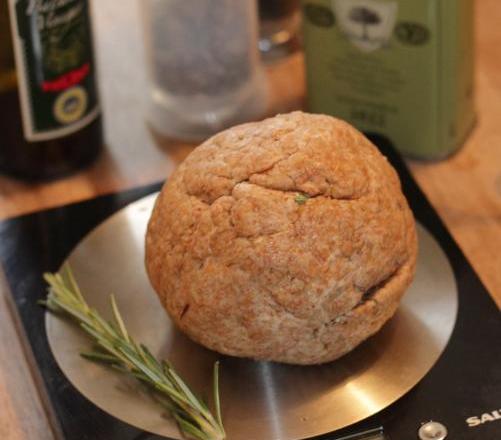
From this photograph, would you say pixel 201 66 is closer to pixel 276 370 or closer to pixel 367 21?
pixel 367 21

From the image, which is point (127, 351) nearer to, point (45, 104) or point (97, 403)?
point (97, 403)

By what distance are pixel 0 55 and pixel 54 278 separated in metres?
0.33

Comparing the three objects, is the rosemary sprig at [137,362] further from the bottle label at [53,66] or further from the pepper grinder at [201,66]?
the pepper grinder at [201,66]

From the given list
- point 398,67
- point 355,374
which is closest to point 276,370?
point 355,374

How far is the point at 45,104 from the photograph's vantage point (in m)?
1.28

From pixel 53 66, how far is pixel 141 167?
187 mm

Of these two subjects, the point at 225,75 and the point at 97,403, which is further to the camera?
the point at 225,75

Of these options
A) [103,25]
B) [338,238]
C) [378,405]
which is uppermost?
[338,238]

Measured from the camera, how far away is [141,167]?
4.53ft

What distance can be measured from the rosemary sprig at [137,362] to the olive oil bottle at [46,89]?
0.28m

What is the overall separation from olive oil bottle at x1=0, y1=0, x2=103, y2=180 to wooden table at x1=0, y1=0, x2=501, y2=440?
3 cm

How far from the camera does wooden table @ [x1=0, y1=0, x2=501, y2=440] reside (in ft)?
3.56

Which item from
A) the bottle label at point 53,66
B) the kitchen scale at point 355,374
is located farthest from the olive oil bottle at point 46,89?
the kitchen scale at point 355,374

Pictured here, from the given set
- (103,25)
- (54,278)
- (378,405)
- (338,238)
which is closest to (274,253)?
(338,238)
